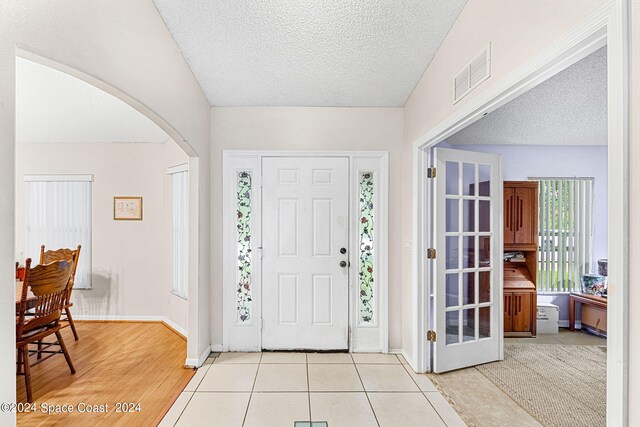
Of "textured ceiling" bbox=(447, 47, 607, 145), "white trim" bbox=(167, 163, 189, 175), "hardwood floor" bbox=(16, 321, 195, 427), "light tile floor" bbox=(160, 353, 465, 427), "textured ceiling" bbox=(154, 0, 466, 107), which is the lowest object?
"light tile floor" bbox=(160, 353, 465, 427)

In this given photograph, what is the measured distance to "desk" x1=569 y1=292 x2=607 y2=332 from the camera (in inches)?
183

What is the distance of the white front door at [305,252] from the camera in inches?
157

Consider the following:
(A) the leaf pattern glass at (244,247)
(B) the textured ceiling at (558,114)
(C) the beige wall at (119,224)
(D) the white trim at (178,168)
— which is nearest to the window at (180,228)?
(D) the white trim at (178,168)

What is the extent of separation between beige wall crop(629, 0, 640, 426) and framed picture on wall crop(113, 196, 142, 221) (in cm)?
526

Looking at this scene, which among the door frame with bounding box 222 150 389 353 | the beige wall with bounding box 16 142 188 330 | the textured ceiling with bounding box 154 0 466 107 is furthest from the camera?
the beige wall with bounding box 16 142 188 330

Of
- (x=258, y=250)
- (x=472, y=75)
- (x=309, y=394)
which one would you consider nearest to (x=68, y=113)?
(x=258, y=250)

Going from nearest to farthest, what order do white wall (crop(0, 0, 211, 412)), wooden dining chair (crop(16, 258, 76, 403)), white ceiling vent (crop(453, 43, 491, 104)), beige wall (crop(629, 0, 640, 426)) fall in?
beige wall (crop(629, 0, 640, 426))
white wall (crop(0, 0, 211, 412))
white ceiling vent (crop(453, 43, 491, 104))
wooden dining chair (crop(16, 258, 76, 403))

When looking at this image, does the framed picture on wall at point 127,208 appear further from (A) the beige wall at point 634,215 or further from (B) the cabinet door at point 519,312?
(A) the beige wall at point 634,215

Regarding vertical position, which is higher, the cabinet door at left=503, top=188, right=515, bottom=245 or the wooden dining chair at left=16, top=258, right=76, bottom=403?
the cabinet door at left=503, top=188, right=515, bottom=245

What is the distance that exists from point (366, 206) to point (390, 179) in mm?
388

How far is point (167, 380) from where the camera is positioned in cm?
331

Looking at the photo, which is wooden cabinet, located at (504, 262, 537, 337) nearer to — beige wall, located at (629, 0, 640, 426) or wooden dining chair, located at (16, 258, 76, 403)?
beige wall, located at (629, 0, 640, 426)

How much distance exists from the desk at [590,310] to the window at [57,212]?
6697 mm

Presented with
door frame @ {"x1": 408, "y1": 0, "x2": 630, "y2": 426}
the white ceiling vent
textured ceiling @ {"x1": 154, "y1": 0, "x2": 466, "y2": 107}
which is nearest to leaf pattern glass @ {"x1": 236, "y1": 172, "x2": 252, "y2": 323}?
textured ceiling @ {"x1": 154, "y1": 0, "x2": 466, "y2": 107}
